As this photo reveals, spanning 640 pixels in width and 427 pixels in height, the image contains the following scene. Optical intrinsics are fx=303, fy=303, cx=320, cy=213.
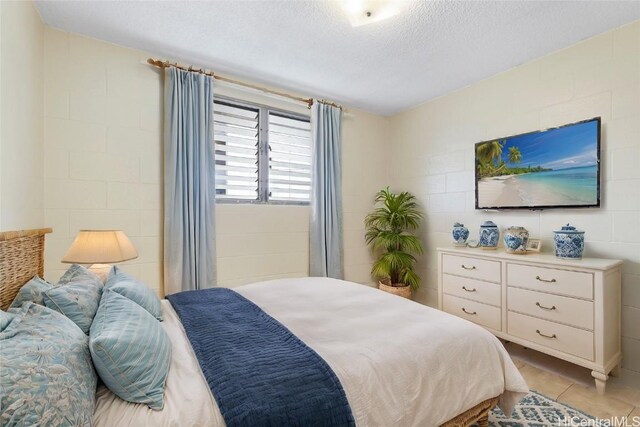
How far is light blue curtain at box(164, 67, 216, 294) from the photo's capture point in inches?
103

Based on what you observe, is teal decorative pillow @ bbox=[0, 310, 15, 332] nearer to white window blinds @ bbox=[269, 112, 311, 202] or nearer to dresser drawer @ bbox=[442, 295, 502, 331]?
white window blinds @ bbox=[269, 112, 311, 202]

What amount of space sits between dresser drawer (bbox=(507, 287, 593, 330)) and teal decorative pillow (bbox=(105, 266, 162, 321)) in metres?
2.55

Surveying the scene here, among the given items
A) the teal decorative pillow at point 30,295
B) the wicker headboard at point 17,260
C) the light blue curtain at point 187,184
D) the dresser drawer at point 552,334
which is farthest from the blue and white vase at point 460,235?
the wicker headboard at point 17,260

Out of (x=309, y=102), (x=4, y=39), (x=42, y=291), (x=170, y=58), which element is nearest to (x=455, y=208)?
(x=309, y=102)

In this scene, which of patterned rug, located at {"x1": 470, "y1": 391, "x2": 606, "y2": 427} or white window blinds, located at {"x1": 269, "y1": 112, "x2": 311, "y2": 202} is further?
white window blinds, located at {"x1": 269, "y1": 112, "x2": 311, "y2": 202}

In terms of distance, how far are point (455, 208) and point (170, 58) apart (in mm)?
3199

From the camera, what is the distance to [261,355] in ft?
3.96

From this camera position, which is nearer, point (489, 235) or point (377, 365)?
point (377, 365)

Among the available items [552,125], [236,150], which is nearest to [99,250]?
[236,150]

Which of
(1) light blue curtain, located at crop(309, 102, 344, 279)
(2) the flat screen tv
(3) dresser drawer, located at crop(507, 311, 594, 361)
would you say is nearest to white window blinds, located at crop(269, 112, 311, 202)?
(1) light blue curtain, located at crop(309, 102, 344, 279)

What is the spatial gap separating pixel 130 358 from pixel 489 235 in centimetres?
285

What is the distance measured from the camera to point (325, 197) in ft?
11.4

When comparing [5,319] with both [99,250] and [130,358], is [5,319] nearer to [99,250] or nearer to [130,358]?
[130,358]

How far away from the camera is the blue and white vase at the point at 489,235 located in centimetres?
279
